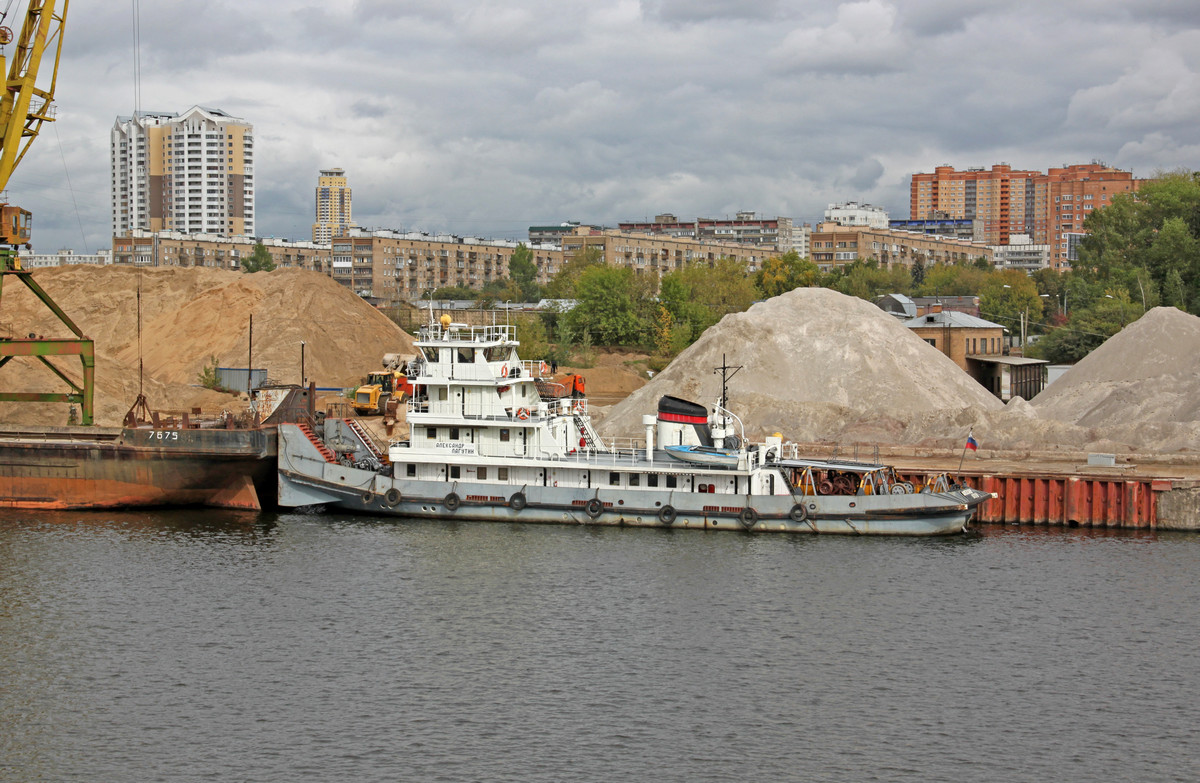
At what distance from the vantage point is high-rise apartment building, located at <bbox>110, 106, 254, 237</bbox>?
591 feet

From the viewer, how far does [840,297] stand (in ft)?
193

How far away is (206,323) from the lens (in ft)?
236

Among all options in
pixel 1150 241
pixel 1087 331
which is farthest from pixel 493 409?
pixel 1150 241

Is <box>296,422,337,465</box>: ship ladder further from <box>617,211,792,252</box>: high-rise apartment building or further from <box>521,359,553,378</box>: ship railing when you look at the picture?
<box>617,211,792,252</box>: high-rise apartment building

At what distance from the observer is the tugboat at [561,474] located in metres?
36.4

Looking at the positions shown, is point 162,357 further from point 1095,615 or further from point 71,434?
point 1095,615

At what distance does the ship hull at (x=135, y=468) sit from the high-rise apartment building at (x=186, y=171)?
145910 mm

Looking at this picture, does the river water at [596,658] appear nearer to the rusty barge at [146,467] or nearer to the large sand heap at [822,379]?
the rusty barge at [146,467]

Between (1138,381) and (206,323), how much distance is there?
51615 mm

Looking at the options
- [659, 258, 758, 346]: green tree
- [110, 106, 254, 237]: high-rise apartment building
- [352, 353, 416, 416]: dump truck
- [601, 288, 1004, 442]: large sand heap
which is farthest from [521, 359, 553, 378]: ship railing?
[110, 106, 254, 237]: high-rise apartment building

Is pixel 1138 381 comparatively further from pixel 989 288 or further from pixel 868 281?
pixel 868 281

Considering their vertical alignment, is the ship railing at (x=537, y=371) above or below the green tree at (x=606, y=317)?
below

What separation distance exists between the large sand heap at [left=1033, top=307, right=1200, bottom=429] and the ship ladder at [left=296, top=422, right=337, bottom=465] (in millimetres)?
30869

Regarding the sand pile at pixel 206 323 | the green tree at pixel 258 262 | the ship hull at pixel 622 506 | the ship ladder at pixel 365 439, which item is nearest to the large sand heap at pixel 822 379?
the ship ladder at pixel 365 439
